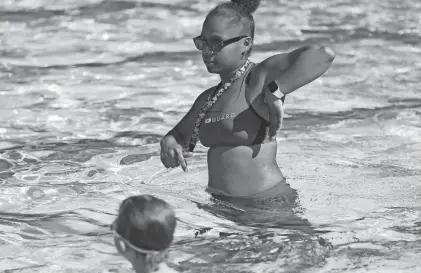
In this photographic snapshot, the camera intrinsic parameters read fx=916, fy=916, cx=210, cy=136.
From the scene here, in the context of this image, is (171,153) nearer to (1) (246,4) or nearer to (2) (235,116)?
(2) (235,116)

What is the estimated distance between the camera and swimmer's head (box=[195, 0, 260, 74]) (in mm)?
4941

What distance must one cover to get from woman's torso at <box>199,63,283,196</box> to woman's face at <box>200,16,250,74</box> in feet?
0.42

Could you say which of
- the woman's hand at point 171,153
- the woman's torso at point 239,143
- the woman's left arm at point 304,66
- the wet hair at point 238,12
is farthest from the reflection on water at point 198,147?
the wet hair at point 238,12

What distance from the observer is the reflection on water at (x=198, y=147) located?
4.57 m

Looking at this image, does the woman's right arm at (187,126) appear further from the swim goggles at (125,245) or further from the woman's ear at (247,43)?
the swim goggles at (125,245)

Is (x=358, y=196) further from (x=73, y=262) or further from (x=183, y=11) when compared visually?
(x=183, y=11)

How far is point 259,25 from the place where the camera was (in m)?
12.1

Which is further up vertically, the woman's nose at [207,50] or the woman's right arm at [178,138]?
the woman's nose at [207,50]

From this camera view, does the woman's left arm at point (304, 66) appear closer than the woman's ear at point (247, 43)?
Yes

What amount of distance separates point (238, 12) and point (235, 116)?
570 mm

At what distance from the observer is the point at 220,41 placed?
4938mm

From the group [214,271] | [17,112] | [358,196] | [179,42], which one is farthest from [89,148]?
[179,42]

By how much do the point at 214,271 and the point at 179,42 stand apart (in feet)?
24.0

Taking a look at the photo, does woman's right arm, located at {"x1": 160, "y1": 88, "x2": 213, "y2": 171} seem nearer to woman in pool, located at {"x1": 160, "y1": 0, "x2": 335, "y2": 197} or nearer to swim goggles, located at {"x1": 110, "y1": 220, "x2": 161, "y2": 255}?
woman in pool, located at {"x1": 160, "y1": 0, "x2": 335, "y2": 197}
